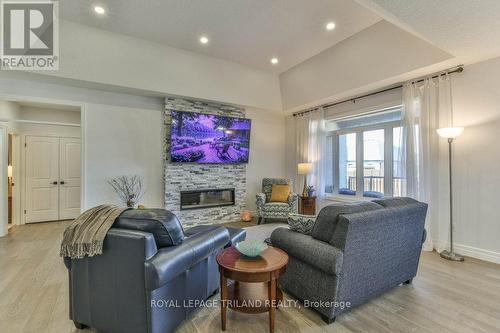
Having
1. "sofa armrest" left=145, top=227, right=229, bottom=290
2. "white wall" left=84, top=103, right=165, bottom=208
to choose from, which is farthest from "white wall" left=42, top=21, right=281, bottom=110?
"sofa armrest" left=145, top=227, right=229, bottom=290

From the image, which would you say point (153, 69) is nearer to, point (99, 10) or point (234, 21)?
point (99, 10)

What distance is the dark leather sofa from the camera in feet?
5.10

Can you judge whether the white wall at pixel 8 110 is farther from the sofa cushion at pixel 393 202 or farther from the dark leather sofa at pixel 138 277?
the sofa cushion at pixel 393 202

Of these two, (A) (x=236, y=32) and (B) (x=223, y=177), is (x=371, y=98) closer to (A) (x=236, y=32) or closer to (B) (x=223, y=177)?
(A) (x=236, y=32)

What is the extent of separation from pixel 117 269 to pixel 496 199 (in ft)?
15.0

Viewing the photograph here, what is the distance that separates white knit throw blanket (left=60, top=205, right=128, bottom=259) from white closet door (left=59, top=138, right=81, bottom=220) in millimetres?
5260

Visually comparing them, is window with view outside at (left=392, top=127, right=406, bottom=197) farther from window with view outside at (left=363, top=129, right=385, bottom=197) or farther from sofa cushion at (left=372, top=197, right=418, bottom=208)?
sofa cushion at (left=372, top=197, right=418, bottom=208)

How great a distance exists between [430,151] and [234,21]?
12.0 ft

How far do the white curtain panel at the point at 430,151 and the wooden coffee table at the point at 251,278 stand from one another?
3126 mm

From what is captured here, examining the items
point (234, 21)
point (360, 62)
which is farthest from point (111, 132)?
point (360, 62)

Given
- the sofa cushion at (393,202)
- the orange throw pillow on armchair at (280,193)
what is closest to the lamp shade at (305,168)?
the orange throw pillow on armchair at (280,193)

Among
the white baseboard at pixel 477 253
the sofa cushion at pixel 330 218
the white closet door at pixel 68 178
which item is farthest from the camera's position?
the white closet door at pixel 68 178

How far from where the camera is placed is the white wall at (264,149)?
20.3ft

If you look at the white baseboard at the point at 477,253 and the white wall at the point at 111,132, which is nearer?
the white baseboard at the point at 477,253
